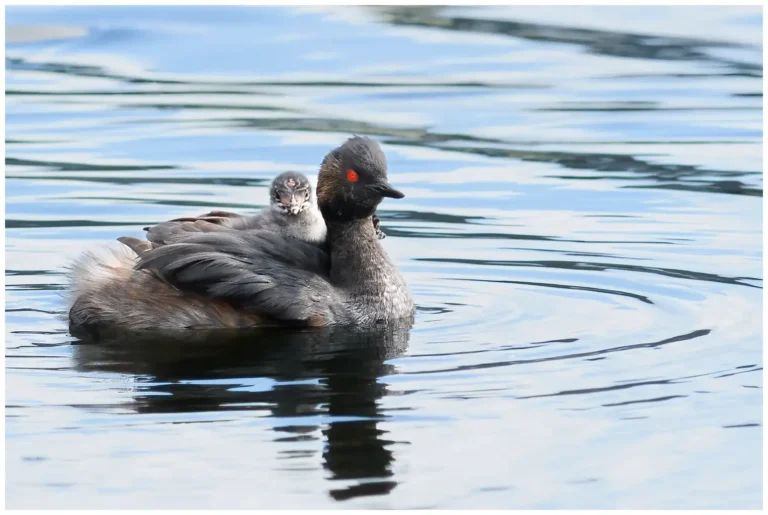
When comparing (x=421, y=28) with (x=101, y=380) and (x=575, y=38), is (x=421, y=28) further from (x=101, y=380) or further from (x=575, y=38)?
(x=101, y=380)

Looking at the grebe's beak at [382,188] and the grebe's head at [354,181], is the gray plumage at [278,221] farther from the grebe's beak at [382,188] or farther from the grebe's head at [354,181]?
the grebe's beak at [382,188]

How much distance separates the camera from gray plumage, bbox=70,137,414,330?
29.6 feet

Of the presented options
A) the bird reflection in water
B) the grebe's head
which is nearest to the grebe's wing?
the bird reflection in water

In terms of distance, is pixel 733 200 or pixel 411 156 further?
pixel 411 156

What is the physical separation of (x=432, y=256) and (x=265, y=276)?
2.60 m

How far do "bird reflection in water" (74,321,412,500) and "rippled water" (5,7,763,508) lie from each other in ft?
0.08

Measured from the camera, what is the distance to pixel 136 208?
1302 centimetres

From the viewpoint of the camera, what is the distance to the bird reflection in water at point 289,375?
6.96 meters

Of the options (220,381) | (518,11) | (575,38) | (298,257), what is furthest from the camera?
(518,11)

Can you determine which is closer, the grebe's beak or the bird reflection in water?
the bird reflection in water

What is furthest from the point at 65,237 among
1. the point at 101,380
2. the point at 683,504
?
the point at 683,504

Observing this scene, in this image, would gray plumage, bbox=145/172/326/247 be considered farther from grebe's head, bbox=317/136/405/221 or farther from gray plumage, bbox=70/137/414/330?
grebe's head, bbox=317/136/405/221

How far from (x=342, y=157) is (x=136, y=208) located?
13.3ft

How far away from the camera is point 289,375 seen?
322 inches
